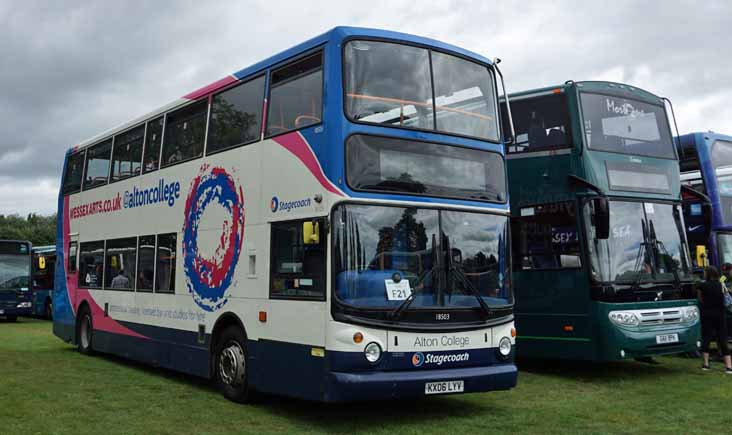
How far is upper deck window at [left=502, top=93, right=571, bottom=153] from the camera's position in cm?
1285

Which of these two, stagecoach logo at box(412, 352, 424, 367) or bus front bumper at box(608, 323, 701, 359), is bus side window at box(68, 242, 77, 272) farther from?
bus front bumper at box(608, 323, 701, 359)

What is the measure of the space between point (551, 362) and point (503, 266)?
19.3 ft

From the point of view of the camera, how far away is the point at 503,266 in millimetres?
9633

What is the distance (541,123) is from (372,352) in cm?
635

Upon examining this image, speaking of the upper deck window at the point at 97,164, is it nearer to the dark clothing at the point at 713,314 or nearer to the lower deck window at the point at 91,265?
the lower deck window at the point at 91,265

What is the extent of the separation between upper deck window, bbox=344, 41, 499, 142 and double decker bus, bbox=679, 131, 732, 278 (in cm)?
733

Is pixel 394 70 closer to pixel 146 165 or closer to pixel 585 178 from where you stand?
pixel 585 178

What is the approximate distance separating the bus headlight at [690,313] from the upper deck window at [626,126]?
2.65m

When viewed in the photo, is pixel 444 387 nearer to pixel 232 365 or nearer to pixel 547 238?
pixel 232 365

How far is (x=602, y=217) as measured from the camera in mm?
11797

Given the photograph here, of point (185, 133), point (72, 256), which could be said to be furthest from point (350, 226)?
point (72, 256)

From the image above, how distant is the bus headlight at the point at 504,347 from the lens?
9.45 m

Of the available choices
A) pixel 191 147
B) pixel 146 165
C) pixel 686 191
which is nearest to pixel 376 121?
pixel 191 147

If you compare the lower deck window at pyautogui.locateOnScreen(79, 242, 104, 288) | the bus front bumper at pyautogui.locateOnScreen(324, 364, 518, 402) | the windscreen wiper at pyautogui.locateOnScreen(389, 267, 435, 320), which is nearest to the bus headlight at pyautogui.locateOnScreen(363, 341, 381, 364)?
the bus front bumper at pyautogui.locateOnScreen(324, 364, 518, 402)
